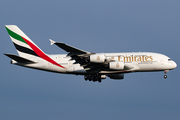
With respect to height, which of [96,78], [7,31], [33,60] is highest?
[7,31]

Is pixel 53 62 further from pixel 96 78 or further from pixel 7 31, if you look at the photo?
pixel 7 31

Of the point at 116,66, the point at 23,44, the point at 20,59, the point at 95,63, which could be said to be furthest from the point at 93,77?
the point at 23,44

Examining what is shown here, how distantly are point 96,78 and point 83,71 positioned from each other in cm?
235

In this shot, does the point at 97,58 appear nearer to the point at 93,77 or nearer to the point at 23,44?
the point at 93,77

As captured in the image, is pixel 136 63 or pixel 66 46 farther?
pixel 136 63

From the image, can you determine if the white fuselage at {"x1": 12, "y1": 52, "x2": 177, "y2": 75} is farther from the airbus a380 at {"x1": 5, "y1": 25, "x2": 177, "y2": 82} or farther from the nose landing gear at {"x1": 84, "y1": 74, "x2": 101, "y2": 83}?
the nose landing gear at {"x1": 84, "y1": 74, "x2": 101, "y2": 83}

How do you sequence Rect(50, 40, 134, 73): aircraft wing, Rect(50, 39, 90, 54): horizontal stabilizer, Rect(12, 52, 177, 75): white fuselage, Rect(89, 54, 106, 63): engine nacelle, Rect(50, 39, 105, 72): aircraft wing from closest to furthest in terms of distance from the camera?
Rect(50, 39, 90, 54): horizontal stabilizer → Rect(50, 39, 105, 72): aircraft wing → Rect(50, 40, 134, 73): aircraft wing → Rect(89, 54, 106, 63): engine nacelle → Rect(12, 52, 177, 75): white fuselage

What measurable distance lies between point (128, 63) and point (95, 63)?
5.30m

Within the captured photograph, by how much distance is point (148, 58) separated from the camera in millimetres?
45219

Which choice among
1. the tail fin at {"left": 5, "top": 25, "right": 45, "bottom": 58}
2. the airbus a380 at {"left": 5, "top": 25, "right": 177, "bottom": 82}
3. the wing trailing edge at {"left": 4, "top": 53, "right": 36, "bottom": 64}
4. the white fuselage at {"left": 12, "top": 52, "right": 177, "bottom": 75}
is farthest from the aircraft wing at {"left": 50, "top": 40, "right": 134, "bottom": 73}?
the wing trailing edge at {"left": 4, "top": 53, "right": 36, "bottom": 64}

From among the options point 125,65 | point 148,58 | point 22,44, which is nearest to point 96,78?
point 125,65

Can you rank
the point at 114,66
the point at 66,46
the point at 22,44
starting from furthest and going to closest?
the point at 22,44 → the point at 114,66 → the point at 66,46

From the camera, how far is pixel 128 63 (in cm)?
4481

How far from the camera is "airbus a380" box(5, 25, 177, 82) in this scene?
43406 mm
